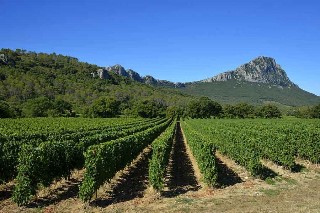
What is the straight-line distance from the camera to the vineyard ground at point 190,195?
15.3 metres

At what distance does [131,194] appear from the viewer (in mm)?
17719

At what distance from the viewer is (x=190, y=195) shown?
17.5 m

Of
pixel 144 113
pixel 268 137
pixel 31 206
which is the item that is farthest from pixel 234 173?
pixel 144 113

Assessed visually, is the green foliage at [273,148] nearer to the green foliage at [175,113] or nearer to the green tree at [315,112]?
the green tree at [315,112]

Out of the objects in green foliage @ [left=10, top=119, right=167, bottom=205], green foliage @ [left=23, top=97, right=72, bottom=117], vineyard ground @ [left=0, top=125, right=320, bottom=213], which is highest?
green foliage @ [left=23, top=97, right=72, bottom=117]

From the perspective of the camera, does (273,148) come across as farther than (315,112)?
No

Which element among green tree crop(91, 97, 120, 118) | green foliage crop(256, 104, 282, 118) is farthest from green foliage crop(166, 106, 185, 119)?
green foliage crop(256, 104, 282, 118)

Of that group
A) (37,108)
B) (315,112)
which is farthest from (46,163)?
(315,112)

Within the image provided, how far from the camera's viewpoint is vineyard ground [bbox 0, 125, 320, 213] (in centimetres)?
1528

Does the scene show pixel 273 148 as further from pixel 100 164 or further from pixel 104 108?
pixel 104 108

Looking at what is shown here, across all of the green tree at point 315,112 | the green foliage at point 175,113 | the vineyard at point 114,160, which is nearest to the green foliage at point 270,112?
the green tree at point 315,112

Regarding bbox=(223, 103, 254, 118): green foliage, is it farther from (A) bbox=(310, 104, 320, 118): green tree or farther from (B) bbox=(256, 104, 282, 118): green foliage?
(A) bbox=(310, 104, 320, 118): green tree

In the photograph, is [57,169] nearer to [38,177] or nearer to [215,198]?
[38,177]

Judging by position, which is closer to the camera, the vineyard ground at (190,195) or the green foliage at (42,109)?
the vineyard ground at (190,195)
